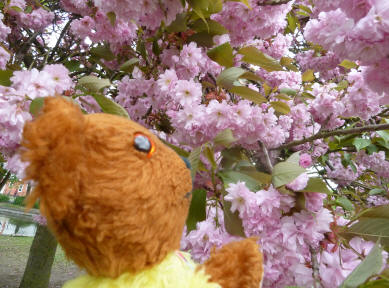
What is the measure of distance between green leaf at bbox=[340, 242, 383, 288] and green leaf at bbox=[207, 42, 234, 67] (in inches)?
35.5

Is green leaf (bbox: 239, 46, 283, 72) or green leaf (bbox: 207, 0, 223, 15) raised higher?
green leaf (bbox: 207, 0, 223, 15)

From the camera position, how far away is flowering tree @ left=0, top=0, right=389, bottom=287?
749 mm

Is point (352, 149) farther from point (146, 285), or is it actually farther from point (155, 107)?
point (146, 285)

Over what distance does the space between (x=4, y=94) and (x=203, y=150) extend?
62cm

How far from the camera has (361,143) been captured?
2.11 m

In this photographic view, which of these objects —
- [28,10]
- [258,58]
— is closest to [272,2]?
[258,58]

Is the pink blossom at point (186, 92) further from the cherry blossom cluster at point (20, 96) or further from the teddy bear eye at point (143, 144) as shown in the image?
the teddy bear eye at point (143, 144)

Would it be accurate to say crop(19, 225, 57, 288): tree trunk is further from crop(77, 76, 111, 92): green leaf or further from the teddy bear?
the teddy bear

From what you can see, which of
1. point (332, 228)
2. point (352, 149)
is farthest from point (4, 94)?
point (352, 149)

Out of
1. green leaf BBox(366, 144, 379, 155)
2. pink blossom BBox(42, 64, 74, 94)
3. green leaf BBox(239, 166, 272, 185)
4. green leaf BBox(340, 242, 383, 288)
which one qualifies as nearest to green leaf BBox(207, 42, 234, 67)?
green leaf BBox(239, 166, 272, 185)

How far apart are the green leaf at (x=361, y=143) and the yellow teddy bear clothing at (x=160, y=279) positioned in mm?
1836

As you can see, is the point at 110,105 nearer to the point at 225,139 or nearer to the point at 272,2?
the point at 225,139

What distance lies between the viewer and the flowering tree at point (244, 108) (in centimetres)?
75

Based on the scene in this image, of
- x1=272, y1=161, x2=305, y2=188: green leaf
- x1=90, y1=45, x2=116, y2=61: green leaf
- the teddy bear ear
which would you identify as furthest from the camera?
x1=90, y1=45, x2=116, y2=61: green leaf
